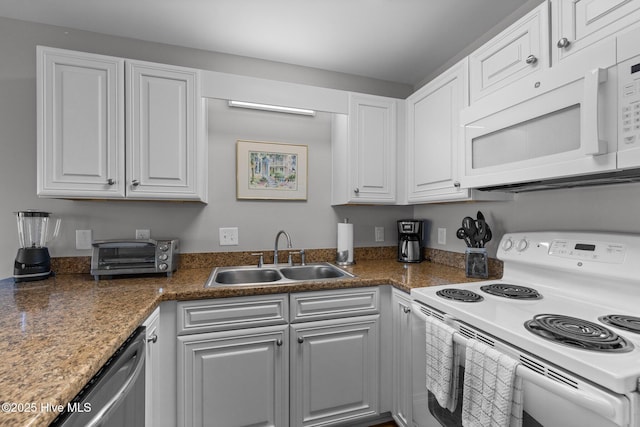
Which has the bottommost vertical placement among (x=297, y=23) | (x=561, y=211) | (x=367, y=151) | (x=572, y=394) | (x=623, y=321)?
(x=572, y=394)

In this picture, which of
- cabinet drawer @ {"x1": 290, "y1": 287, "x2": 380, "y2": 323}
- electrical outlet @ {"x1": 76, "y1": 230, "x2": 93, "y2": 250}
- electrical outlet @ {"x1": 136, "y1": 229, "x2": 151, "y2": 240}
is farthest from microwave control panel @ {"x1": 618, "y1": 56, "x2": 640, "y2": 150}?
electrical outlet @ {"x1": 76, "y1": 230, "x2": 93, "y2": 250}

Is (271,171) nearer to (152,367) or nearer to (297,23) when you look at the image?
(297,23)

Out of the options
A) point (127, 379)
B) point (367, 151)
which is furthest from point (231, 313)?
point (367, 151)

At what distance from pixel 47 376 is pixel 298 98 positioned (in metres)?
1.76

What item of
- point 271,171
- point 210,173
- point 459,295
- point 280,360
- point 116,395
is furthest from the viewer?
point 271,171

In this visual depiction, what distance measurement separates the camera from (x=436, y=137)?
1.79 metres

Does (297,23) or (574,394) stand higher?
(297,23)

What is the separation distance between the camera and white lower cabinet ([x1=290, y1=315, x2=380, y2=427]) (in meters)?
1.51

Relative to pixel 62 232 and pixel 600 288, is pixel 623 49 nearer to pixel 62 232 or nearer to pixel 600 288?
pixel 600 288

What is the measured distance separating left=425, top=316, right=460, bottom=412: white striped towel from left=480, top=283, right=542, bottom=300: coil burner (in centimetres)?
36

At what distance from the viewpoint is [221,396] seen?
4.58 ft

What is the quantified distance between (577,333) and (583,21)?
3.55 ft

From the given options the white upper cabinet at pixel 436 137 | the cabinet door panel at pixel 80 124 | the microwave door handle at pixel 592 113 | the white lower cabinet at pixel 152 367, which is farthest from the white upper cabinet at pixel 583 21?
the cabinet door panel at pixel 80 124

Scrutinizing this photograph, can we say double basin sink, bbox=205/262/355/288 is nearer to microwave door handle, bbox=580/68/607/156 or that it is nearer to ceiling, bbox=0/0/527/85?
microwave door handle, bbox=580/68/607/156
